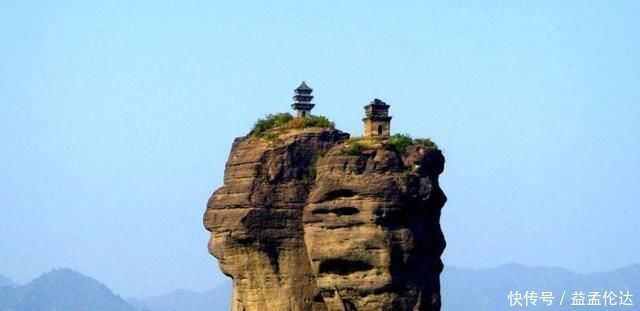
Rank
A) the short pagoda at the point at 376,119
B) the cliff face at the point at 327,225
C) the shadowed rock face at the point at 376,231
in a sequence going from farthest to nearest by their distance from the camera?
the short pagoda at the point at 376,119, the cliff face at the point at 327,225, the shadowed rock face at the point at 376,231

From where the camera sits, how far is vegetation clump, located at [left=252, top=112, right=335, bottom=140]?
62375 millimetres

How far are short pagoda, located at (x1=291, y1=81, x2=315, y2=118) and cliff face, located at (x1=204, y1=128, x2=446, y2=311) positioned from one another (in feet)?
9.21

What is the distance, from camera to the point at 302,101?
64625mm

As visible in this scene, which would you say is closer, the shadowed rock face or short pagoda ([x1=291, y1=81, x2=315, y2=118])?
the shadowed rock face

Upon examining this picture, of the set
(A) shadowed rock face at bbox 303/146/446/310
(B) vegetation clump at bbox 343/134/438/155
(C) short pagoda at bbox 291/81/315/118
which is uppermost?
(C) short pagoda at bbox 291/81/315/118

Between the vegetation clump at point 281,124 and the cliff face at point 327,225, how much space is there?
519 millimetres

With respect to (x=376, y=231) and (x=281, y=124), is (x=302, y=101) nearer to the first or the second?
(x=281, y=124)

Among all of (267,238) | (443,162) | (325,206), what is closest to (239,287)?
(267,238)

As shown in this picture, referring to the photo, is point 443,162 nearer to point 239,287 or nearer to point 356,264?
point 356,264

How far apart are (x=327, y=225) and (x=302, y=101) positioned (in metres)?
9.24

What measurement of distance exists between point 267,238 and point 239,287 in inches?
106

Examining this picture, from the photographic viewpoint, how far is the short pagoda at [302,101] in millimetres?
64438

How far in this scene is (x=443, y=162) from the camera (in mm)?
59531

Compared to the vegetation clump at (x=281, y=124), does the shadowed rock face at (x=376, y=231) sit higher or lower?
lower
